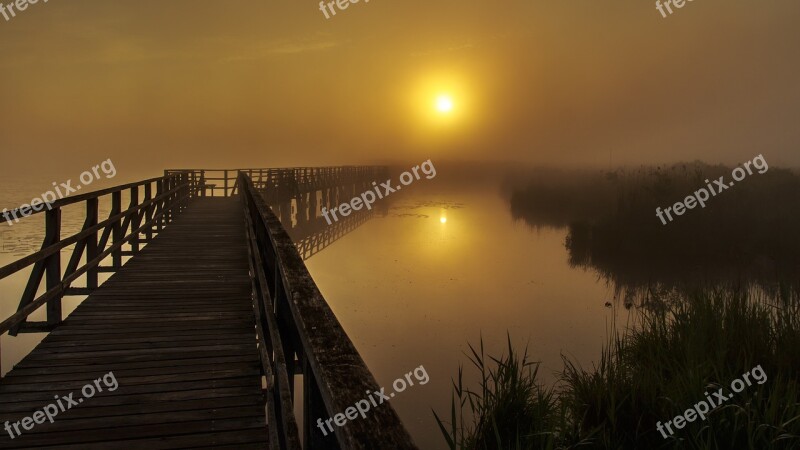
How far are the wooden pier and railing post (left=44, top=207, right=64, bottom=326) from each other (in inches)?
0.5

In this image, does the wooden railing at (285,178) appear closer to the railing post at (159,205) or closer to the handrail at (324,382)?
the railing post at (159,205)

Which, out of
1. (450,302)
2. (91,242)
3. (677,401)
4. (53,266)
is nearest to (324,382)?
(677,401)

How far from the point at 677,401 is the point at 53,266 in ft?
19.7

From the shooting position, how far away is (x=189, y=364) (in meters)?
4.14

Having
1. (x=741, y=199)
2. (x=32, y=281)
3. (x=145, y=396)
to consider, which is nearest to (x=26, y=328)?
(x=32, y=281)

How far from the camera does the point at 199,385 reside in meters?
3.77

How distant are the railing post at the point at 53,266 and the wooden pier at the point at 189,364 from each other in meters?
0.01

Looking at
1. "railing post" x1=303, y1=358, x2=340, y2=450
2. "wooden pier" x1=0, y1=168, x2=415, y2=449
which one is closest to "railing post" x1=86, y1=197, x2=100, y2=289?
"wooden pier" x1=0, y1=168, x2=415, y2=449

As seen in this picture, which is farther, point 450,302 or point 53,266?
point 450,302

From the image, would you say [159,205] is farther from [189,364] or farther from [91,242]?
[189,364]

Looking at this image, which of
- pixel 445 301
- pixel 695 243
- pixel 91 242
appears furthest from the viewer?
pixel 695 243

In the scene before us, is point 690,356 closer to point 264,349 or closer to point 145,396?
point 264,349

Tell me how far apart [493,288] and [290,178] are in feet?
61.1

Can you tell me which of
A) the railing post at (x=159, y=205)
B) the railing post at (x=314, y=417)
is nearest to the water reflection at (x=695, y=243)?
the railing post at (x=314, y=417)
